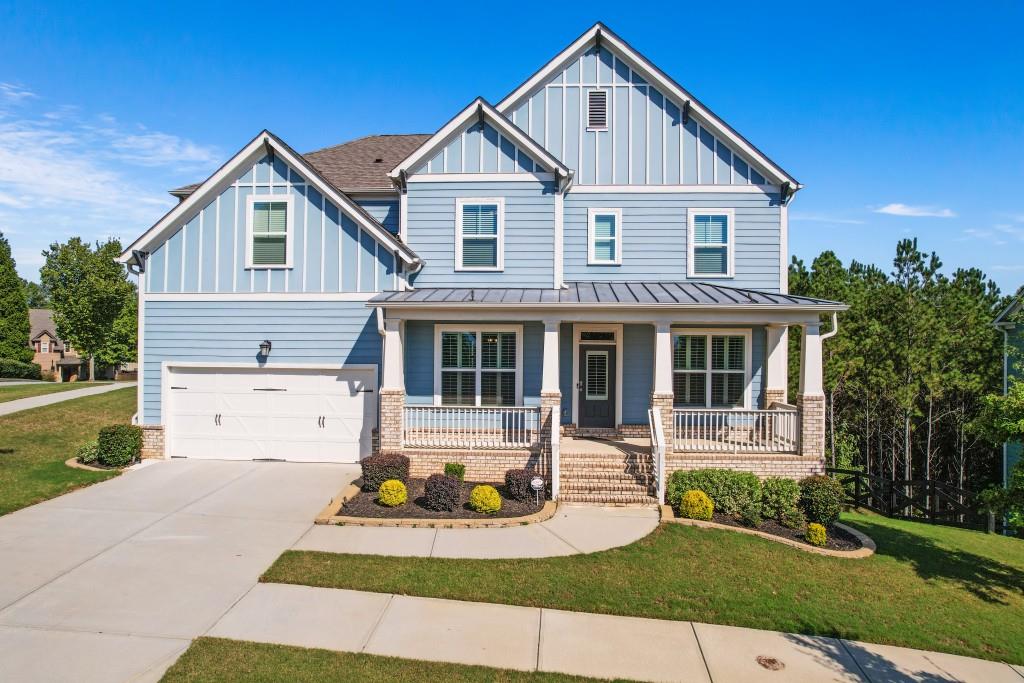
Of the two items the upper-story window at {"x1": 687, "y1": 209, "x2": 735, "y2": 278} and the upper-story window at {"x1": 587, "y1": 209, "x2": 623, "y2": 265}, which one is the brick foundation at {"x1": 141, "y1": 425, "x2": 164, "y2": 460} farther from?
the upper-story window at {"x1": 687, "y1": 209, "x2": 735, "y2": 278}

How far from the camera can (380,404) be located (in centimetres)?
1255

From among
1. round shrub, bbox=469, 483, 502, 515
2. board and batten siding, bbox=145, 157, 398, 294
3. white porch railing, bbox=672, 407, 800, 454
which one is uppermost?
board and batten siding, bbox=145, 157, 398, 294

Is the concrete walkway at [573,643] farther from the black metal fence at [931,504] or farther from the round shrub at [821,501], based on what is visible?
the black metal fence at [931,504]

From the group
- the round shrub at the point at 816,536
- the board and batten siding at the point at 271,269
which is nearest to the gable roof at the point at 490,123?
the board and batten siding at the point at 271,269

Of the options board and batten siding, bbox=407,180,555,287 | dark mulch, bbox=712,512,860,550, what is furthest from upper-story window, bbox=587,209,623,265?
dark mulch, bbox=712,512,860,550

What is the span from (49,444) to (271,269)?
24.8ft

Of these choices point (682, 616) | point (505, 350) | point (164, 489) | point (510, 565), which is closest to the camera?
A: point (682, 616)

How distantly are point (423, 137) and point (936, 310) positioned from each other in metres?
19.8

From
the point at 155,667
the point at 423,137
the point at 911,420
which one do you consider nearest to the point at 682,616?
the point at 155,667

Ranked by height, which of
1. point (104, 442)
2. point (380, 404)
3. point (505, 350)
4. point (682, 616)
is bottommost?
point (682, 616)

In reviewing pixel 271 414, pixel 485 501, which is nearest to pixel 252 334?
pixel 271 414

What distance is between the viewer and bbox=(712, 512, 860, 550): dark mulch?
9781 millimetres

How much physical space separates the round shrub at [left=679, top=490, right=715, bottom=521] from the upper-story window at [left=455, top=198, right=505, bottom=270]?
22.2 ft

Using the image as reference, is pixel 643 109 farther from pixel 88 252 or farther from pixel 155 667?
pixel 88 252
